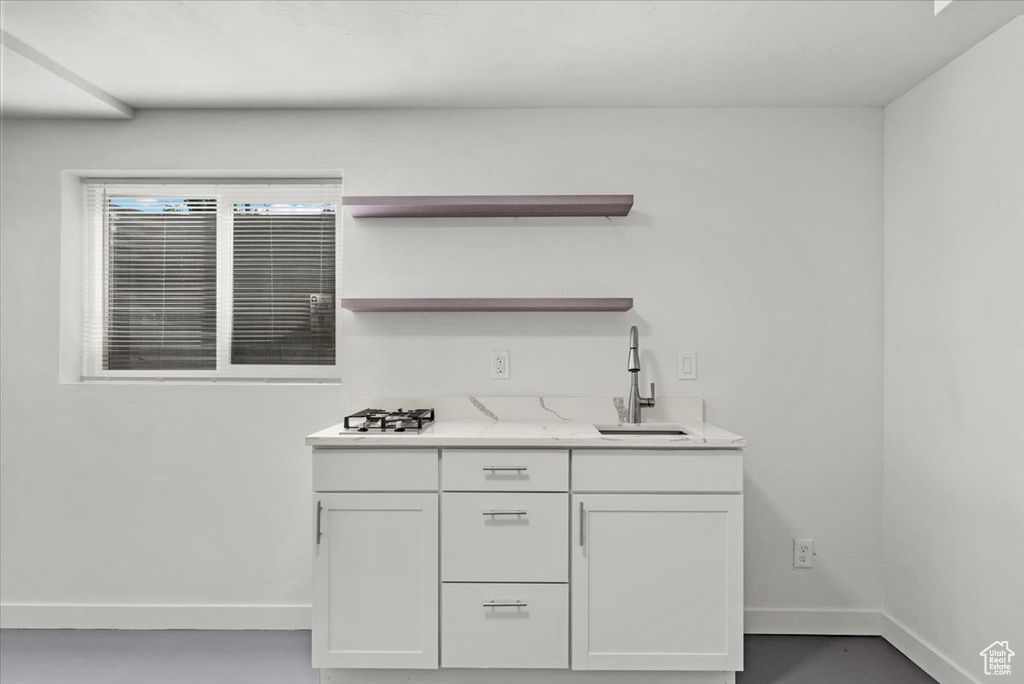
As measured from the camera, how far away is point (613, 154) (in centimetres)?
271

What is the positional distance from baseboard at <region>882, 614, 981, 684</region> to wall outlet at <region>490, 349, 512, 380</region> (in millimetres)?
1899

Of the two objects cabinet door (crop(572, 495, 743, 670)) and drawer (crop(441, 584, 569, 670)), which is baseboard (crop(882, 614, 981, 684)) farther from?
drawer (crop(441, 584, 569, 670))

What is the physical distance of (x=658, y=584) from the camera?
2.14m

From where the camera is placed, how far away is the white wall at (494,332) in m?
2.68

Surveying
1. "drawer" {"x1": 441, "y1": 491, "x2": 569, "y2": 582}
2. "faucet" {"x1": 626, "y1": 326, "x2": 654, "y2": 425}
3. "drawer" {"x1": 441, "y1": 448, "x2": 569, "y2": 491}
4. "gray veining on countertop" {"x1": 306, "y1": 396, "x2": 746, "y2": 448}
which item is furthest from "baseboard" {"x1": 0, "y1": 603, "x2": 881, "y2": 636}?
"faucet" {"x1": 626, "y1": 326, "x2": 654, "y2": 425}

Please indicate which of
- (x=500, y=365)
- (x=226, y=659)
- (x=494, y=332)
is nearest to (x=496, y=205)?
(x=494, y=332)

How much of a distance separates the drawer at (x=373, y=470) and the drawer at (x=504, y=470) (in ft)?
0.22

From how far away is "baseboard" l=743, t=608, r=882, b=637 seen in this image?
2.64 m

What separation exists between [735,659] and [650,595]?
0.36 meters

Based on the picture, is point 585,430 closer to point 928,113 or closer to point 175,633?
point 928,113

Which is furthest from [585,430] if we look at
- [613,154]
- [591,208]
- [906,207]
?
[906,207]

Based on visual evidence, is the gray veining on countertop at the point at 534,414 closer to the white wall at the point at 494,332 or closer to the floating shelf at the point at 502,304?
the white wall at the point at 494,332

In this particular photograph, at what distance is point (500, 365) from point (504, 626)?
105 cm

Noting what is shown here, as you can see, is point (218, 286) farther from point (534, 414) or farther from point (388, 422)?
point (534, 414)
